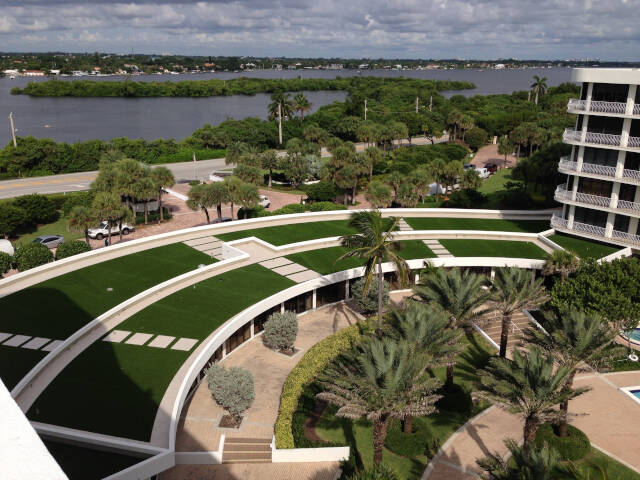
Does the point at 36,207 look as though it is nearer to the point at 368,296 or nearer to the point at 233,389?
the point at 368,296

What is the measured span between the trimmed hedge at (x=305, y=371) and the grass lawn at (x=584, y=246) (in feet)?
66.0

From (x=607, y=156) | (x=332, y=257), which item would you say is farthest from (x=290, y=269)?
(x=607, y=156)

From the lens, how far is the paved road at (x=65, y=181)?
76750 millimetres

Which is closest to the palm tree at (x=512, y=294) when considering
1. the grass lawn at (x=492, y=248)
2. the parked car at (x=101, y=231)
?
the grass lawn at (x=492, y=248)

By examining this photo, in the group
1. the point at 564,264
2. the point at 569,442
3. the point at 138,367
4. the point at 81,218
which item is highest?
the point at 564,264

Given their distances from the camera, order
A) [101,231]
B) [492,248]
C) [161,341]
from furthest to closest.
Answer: [101,231]
[492,248]
[161,341]

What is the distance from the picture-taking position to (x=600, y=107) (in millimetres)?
42438

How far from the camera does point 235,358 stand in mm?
35312

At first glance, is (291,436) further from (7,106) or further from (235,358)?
(7,106)

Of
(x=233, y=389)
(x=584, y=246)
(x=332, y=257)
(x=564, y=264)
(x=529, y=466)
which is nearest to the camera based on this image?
(x=529, y=466)

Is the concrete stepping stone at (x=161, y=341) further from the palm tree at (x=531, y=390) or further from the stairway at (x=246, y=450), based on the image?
the palm tree at (x=531, y=390)

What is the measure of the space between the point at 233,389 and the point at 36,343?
12.0 m

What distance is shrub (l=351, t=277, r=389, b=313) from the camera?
39.6m

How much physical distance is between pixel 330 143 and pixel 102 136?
76.7 metres
